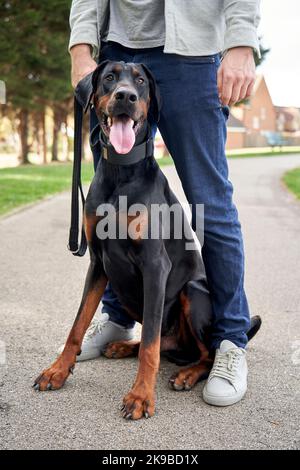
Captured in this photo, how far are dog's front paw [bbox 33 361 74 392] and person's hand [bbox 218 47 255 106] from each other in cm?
156

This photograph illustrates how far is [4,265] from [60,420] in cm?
345

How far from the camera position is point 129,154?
2787 millimetres

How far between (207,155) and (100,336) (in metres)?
1.25

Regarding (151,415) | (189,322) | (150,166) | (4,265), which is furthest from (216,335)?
(4,265)

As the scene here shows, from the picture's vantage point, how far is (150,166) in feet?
9.41

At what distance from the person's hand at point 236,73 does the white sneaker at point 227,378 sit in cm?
129

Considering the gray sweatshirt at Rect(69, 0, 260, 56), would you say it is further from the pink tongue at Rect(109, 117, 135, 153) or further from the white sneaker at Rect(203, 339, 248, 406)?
the white sneaker at Rect(203, 339, 248, 406)

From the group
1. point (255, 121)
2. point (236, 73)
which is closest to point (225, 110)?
point (236, 73)

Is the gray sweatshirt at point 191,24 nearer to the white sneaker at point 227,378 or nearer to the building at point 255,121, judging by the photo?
the white sneaker at point 227,378

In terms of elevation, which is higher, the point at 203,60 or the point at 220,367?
the point at 203,60

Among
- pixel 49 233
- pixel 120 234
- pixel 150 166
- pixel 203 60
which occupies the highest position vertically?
pixel 203 60

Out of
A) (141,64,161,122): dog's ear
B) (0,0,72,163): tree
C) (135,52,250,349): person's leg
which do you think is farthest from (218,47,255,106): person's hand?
(0,0,72,163): tree

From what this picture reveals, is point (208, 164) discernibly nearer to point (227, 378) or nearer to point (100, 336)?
point (227, 378)

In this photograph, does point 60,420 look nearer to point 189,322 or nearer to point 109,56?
point 189,322
